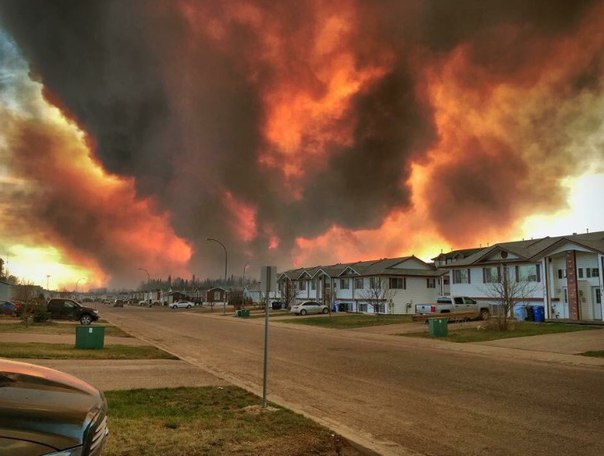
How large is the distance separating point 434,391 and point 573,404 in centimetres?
263

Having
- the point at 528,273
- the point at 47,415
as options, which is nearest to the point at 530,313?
the point at 528,273

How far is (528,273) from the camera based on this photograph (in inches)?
1545

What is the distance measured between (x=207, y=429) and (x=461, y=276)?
43.2 metres

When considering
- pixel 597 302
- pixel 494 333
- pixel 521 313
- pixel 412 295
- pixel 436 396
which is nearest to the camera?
pixel 436 396

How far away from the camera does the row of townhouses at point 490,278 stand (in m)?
34.8

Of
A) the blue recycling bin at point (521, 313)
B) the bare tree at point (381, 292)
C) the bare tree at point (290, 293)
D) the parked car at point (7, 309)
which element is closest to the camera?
the blue recycling bin at point (521, 313)

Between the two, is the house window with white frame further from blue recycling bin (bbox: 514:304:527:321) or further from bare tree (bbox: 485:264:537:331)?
blue recycling bin (bbox: 514:304:527:321)

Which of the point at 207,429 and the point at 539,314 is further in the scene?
the point at 539,314

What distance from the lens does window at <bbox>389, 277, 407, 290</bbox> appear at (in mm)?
55688

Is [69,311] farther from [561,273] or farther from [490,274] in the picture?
[561,273]

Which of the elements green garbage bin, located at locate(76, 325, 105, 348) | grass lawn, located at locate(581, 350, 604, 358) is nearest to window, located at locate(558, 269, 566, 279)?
grass lawn, located at locate(581, 350, 604, 358)

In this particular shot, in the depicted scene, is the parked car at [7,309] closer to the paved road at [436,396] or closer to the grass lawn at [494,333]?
the paved road at [436,396]

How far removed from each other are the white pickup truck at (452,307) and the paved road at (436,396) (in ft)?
58.2

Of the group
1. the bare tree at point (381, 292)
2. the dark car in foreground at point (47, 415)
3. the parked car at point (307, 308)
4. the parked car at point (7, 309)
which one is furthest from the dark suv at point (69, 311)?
the dark car in foreground at point (47, 415)
